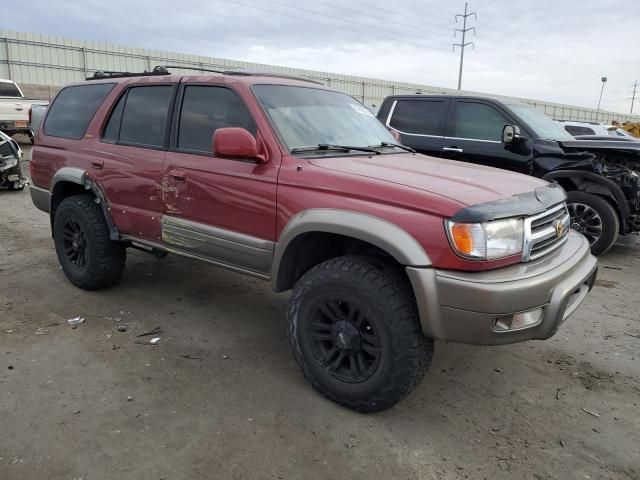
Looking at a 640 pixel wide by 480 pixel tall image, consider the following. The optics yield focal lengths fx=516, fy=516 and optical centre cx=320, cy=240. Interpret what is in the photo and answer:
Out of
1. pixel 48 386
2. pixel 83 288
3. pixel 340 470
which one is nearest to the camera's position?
pixel 340 470

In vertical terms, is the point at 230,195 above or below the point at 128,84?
Answer: below

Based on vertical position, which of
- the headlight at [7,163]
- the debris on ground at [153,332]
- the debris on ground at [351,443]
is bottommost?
the debris on ground at [153,332]

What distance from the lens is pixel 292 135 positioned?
3.32m

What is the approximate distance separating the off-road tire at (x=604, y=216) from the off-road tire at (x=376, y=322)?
4.29 metres

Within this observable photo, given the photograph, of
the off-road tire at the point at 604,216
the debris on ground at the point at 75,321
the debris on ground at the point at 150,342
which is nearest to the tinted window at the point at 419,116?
the off-road tire at the point at 604,216

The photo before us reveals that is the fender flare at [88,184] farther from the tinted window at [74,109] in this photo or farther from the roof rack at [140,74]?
the roof rack at [140,74]

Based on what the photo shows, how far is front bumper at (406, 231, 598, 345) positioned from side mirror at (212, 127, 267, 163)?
3.93 ft

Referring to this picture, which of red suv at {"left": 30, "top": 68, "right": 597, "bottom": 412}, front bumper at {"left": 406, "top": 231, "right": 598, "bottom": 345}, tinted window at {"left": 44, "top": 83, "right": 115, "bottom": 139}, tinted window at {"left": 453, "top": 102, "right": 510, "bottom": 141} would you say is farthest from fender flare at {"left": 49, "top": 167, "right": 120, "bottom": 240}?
tinted window at {"left": 453, "top": 102, "right": 510, "bottom": 141}

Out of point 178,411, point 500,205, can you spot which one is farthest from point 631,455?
point 178,411

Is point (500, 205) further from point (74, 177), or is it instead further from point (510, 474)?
point (74, 177)

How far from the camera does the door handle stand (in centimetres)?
357

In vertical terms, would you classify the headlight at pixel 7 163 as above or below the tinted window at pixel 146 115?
below

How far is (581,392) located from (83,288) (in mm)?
4012

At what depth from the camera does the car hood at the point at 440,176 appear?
268 centimetres
